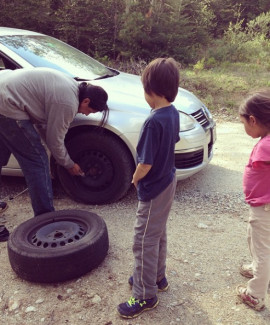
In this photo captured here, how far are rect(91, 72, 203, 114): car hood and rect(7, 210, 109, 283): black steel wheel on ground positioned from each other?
4.04 feet

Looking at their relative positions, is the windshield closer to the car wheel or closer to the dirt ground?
the car wheel

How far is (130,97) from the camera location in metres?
3.67

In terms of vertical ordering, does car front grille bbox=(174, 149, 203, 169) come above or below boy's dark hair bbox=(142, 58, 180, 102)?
below

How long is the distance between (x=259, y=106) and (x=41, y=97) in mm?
1761

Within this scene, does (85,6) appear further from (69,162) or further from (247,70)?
(69,162)

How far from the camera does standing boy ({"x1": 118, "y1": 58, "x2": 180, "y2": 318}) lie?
1.90 meters

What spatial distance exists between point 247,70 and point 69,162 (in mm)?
8938

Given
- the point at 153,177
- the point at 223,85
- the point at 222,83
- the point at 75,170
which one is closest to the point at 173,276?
the point at 153,177

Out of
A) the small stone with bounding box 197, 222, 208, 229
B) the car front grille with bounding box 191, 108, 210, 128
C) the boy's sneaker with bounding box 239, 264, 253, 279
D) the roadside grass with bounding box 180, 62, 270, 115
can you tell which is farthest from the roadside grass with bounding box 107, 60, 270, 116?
the boy's sneaker with bounding box 239, 264, 253, 279

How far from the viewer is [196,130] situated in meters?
3.73

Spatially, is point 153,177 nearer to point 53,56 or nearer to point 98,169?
point 98,169

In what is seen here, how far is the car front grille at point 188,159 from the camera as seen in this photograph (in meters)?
3.62

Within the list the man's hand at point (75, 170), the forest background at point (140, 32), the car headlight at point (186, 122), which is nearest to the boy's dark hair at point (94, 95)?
the man's hand at point (75, 170)

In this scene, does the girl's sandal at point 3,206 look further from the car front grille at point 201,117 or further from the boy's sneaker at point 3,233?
the car front grille at point 201,117
